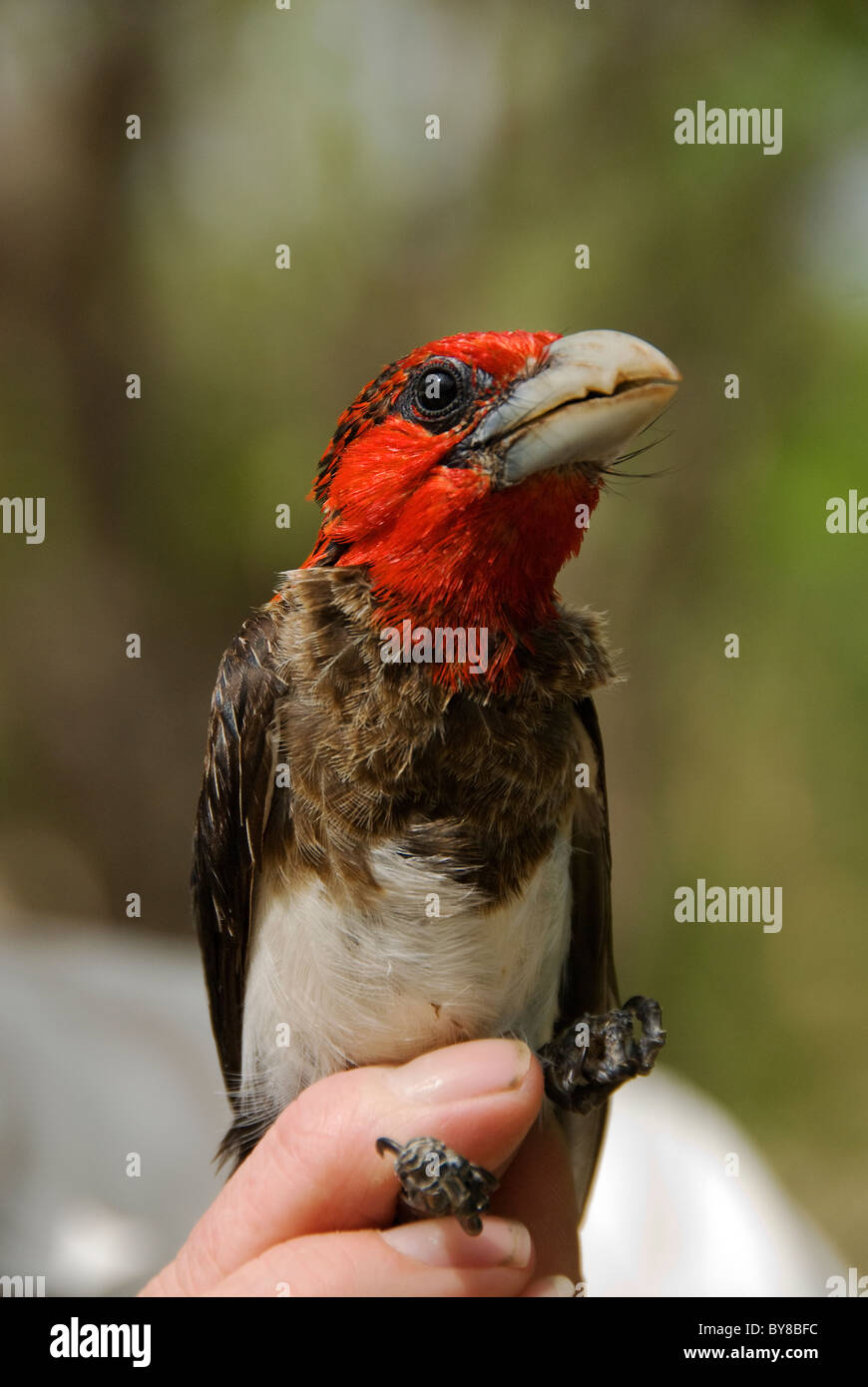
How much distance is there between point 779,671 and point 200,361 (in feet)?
6.99

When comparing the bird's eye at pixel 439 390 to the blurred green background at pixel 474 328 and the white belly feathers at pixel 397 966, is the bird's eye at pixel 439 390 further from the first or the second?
the blurred green background at pixel 474 328

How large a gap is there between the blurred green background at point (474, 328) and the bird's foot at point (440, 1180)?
74.3 inches

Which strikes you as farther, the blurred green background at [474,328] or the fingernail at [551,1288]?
the blurred green background at [474,328]

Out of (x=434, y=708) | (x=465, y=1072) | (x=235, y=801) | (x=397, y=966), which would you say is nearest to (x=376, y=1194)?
(x=465, y=1072)

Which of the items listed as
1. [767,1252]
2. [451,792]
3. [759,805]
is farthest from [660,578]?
[451,792]

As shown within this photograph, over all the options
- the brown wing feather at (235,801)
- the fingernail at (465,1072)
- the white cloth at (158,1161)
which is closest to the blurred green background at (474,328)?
the white cloth at (158,1161)

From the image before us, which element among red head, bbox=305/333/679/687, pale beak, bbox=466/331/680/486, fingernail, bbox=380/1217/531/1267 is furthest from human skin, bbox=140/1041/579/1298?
pale beak, bbox=466/331/680/486

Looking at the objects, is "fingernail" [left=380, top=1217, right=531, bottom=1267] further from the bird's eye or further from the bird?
the bird's eye

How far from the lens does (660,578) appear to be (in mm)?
3207

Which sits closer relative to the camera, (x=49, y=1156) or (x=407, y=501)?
(x=407, y=501)

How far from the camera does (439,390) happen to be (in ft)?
4.05

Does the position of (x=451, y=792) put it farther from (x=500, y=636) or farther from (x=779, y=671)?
(x=779, y=671)

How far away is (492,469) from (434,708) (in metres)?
0.30

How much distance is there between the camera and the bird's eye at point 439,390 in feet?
4.02
